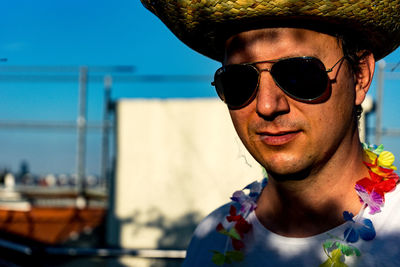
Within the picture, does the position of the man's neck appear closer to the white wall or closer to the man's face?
the man's face

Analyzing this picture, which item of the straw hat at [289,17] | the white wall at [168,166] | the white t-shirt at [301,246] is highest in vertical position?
the straw hat at [289,17]

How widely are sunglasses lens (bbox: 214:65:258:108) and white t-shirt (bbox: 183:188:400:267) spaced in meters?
0.50

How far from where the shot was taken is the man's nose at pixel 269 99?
147cm

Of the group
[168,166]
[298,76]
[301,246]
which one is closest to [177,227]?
[168,166]

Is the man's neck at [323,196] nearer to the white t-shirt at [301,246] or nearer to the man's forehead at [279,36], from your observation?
the white t-shirt at [301,246]

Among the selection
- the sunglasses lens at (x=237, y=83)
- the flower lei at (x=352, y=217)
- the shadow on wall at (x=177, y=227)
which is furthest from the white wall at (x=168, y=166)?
the sunglasses lens at (x=237, y=83)

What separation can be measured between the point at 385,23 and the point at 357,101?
0.28 m

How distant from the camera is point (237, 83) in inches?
62.8

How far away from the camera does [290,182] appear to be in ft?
5.11

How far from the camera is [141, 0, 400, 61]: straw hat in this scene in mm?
1405

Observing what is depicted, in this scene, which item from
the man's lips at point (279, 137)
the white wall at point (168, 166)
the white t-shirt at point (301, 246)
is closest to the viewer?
the white t-shirt at point (301, 246)

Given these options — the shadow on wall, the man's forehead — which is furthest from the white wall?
the man's forehead

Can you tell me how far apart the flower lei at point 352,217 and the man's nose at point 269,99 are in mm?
390

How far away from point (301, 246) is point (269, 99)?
528 mm
